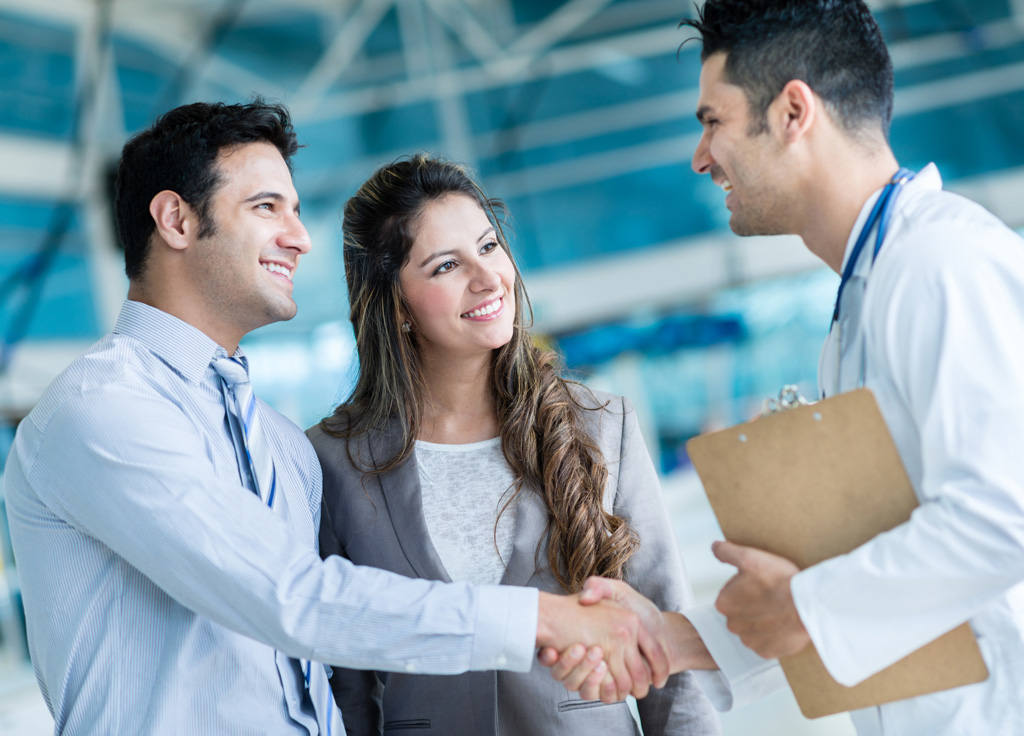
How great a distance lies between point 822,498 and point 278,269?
132cm

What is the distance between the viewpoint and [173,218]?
199cm

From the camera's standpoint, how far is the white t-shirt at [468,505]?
2064 mm

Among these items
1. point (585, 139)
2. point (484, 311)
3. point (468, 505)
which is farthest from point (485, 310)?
point (585, 139)

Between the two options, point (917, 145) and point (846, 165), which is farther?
point (917, 145)

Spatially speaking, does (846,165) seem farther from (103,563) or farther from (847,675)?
(103,563)

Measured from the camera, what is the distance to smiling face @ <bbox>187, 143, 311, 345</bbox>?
198cm

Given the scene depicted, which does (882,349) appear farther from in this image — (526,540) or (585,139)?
(585,139)

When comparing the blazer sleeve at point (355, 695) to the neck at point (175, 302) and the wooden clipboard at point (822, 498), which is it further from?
the wooden clipboard at point (822, 498)

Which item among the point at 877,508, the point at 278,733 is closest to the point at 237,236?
the point at 278,733

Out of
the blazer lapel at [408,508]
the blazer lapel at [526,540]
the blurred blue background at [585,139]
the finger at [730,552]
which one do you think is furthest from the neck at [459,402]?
the blurred blue background at [585,139]

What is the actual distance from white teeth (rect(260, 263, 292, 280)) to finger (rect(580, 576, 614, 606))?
3.29 ft

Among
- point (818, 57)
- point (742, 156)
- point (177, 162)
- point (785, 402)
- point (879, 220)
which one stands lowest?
point (785, 402)

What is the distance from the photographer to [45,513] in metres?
1.65

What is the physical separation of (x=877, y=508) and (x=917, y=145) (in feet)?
36.7
